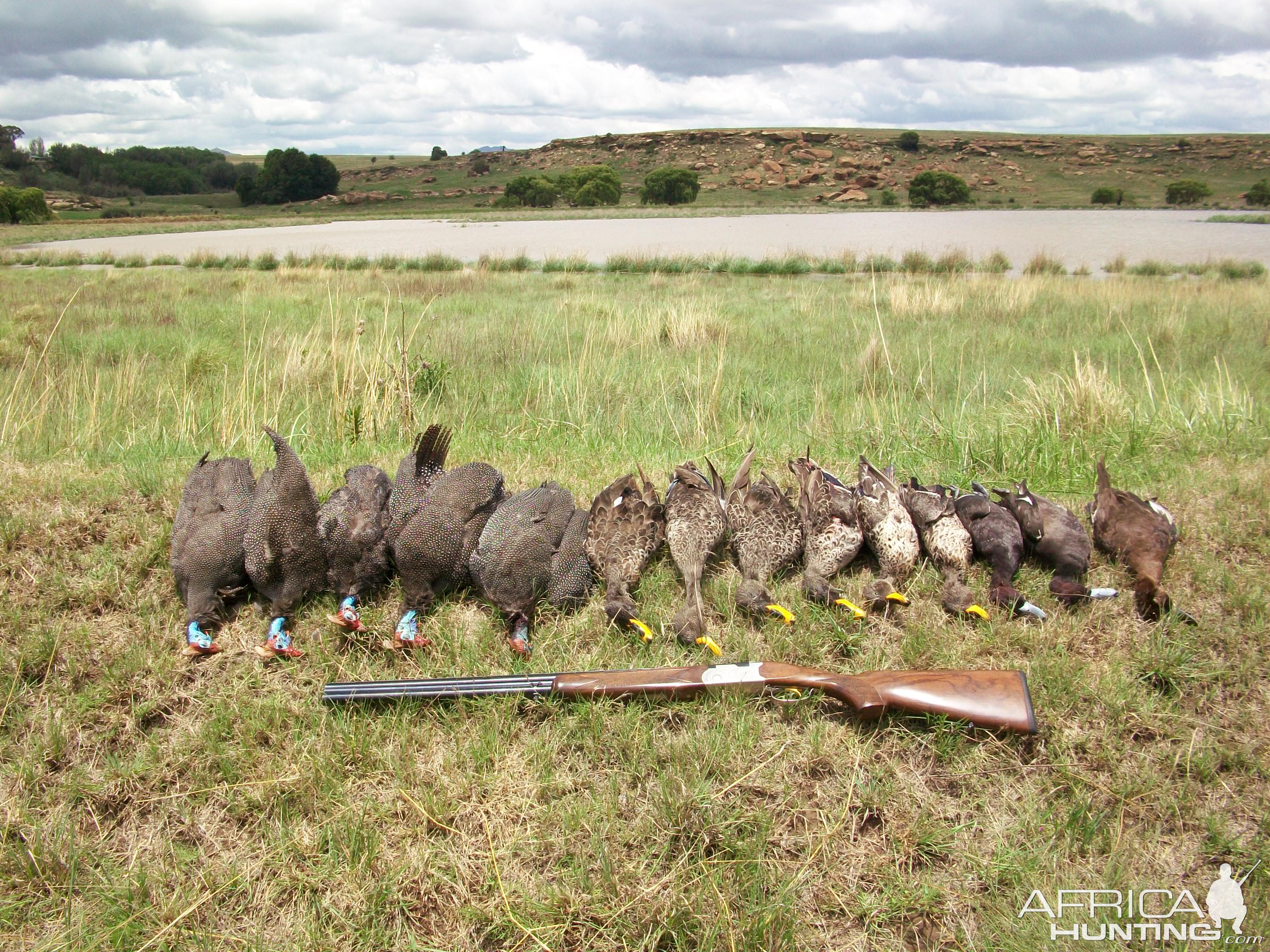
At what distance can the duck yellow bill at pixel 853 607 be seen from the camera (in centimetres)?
448

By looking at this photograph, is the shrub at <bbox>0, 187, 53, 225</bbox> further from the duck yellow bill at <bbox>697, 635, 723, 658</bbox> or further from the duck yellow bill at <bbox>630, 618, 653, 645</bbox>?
the duck yellow bill at <bbox>697, 635, 723, 658</bbox>

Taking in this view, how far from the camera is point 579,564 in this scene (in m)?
4.80

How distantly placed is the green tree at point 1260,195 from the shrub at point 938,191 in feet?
91.6

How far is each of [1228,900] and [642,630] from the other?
9.17 ft

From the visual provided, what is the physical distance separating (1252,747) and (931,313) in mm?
14171

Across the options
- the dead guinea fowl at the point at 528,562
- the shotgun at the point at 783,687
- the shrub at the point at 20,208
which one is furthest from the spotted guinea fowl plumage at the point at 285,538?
the shrub at the point at 20,208

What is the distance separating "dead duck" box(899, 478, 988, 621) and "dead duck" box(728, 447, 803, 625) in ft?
2.71

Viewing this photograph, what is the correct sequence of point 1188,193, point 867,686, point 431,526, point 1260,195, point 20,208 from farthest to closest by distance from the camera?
1. point 1188,193
2. point 1260,195
3. point 20,208
4. point 431,526
5. point 867,686

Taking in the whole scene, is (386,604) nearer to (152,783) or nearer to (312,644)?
(312,644)

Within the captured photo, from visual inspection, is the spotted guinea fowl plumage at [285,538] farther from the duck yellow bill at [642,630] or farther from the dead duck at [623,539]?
the duck yellow bill at [642,630]

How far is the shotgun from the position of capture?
3736 millimetres

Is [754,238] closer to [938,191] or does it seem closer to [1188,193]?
[938,191]

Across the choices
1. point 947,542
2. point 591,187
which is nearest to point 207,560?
point 947,542

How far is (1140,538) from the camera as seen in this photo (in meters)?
4.91
